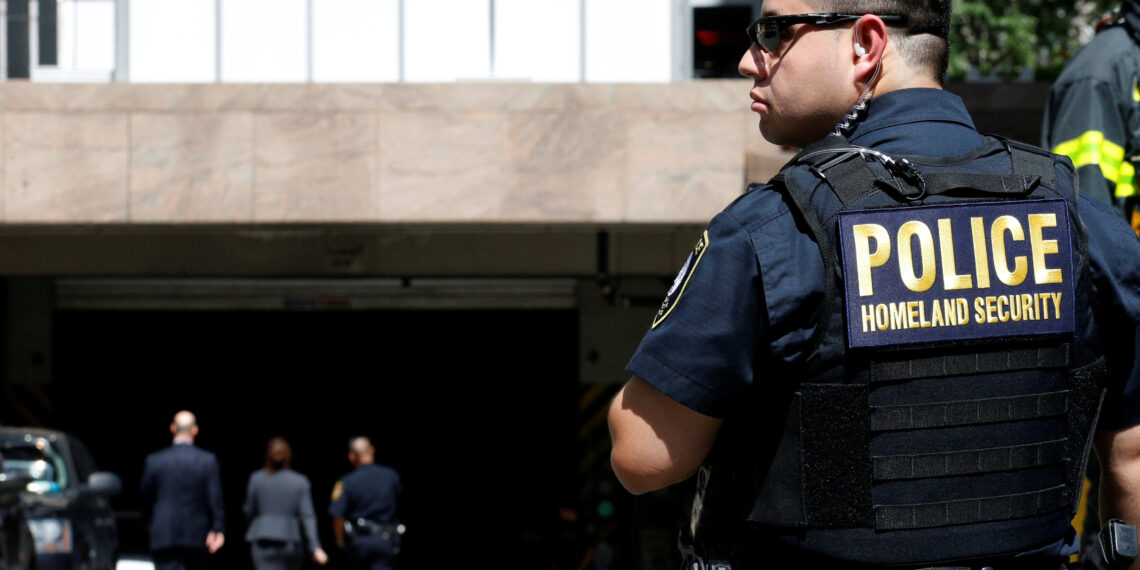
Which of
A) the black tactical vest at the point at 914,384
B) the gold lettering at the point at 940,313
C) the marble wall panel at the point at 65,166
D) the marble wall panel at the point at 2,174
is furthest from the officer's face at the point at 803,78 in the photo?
the marble wall panel at the point at 2,174

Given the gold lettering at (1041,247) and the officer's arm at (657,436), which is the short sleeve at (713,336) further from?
the gold lettering at (1041,247)

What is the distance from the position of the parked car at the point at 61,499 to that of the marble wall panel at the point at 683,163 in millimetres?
5388

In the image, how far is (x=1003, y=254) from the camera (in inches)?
89.3

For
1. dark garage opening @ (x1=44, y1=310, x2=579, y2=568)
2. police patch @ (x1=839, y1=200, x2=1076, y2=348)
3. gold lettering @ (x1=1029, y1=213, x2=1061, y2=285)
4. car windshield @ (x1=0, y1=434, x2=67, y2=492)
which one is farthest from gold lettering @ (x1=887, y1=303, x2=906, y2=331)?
dark garage opening @ (x1=44, y1=310, x2=579, y2=568)

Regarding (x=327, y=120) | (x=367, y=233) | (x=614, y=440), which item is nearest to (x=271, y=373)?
(x=367, y=233)

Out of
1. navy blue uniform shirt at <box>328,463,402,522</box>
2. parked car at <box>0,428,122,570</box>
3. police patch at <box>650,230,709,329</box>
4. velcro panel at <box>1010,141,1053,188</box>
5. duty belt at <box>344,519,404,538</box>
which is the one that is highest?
velcro panel at <box>1010,141,1053,188</box>

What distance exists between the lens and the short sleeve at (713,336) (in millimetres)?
2154

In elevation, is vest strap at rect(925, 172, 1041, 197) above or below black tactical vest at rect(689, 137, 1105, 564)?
above

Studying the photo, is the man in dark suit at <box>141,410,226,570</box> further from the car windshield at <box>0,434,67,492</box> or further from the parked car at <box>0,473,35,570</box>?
the parked car at <box>0,473,35,570</box>

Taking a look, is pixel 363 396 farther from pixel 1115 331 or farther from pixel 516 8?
pixel 1115 331

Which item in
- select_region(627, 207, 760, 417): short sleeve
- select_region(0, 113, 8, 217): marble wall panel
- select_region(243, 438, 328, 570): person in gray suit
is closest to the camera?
select_region(627, 207, 760, 417): short sleeve

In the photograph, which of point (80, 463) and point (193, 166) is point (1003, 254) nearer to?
→ point (80, 463)

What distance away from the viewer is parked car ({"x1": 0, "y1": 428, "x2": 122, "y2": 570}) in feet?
33.9

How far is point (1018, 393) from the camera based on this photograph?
225 centimetres
